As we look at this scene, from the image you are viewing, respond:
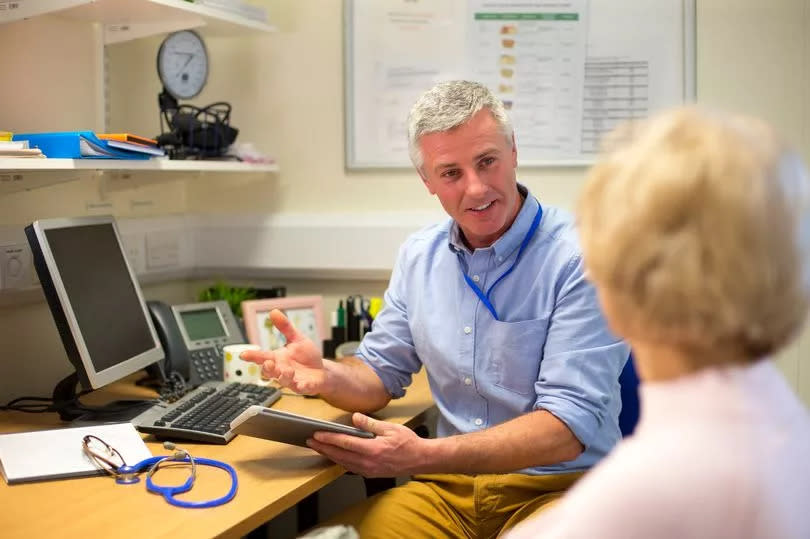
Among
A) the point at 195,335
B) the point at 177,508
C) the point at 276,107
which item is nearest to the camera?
the point at 177,508

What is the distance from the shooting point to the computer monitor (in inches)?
69.7

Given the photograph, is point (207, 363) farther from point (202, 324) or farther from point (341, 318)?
point (341, 318)

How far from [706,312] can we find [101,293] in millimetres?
1521

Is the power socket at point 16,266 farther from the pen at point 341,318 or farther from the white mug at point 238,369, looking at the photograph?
the pen at point 341,318

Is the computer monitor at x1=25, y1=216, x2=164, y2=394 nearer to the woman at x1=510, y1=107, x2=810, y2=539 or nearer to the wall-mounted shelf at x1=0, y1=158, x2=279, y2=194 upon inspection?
the wall-mounted shelf at x1=0, y1=158, x2=279, y2=194

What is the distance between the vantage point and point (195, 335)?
230cm

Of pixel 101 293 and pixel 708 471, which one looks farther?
pixel 101 293

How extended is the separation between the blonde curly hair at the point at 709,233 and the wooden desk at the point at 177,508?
0.84m

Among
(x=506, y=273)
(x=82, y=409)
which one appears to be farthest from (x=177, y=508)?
(x=506, y=273)

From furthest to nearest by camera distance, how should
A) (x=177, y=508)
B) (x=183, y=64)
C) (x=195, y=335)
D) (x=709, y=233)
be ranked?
(x=183, y=64) < (x=195, y=335) < (x=177, y=508) < (x=709, y=233)

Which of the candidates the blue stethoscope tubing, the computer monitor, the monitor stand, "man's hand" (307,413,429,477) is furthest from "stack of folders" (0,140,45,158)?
"man's hand" (307,413,429,477)

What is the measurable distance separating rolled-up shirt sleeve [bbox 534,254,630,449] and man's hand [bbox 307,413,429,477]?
28 cm

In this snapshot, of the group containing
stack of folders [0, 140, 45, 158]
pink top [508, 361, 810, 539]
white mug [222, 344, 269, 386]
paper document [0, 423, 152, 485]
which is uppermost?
stack of folders [0, 140, 45, 158]

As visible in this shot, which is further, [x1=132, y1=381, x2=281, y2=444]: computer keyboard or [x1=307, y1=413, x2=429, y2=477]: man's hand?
[x1=132, y1=381, x2=281, y2=444]: computer keyboard
